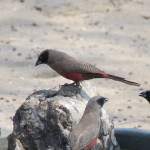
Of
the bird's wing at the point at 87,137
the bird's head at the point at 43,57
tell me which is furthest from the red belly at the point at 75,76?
the bird's wing at the point at 87,137

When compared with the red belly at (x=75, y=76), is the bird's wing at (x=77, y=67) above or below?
above

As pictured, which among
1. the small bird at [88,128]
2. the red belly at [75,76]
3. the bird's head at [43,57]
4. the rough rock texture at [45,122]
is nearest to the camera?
the small bird at [88,128]

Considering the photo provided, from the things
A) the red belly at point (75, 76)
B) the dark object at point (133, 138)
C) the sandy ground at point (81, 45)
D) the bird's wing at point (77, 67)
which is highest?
the bird's wing at point (77, 67)

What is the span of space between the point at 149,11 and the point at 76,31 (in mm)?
1675

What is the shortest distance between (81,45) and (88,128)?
19.1 ft

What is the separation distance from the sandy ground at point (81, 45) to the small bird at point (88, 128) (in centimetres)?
185

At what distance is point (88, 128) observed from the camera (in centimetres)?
547

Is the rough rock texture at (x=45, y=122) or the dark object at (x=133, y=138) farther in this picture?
the dark object at (x=133, y=138)

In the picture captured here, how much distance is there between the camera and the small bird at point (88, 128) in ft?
17.5

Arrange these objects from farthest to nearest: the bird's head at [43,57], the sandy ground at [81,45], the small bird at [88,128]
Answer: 1. the sandy ground at [81,45]
2. the bird's head at [43,57]
3. the small bird at [88,128]

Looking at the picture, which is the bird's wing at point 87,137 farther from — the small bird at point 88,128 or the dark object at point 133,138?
the dark object at point 133,138

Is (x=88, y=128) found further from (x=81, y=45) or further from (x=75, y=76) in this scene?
(x=81, y=45)

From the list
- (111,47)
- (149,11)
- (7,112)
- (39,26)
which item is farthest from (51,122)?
(149,11)

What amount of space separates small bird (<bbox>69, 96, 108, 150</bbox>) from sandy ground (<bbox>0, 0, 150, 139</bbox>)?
185cm
